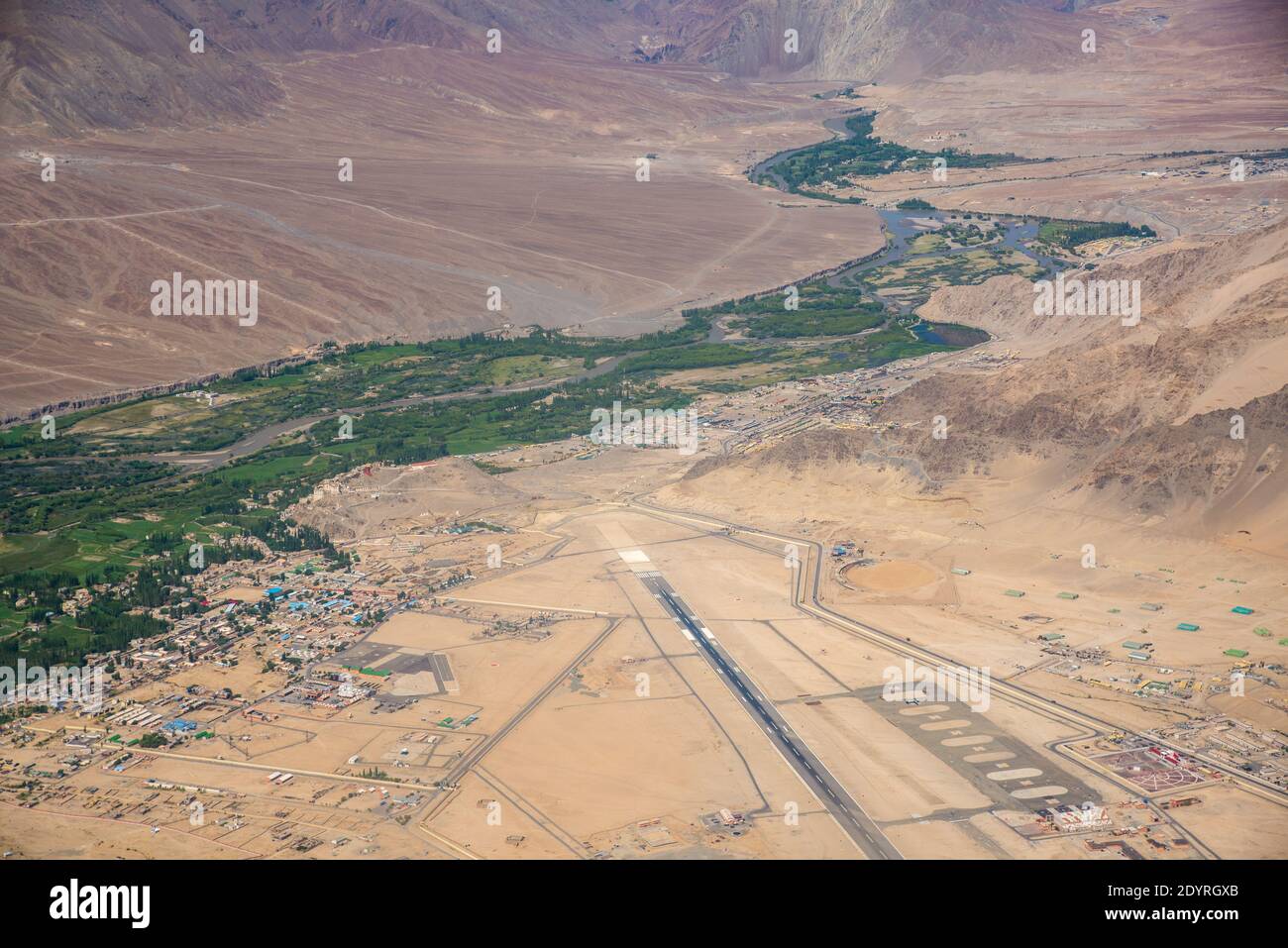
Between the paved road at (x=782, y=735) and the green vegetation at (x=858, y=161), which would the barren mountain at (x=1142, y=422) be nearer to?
the paved road at (x=782, y=735)

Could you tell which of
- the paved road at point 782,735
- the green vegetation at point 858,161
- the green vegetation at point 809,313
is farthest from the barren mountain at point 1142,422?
the green vegetation at point 858,161

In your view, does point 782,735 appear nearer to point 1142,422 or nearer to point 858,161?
point 1142,422

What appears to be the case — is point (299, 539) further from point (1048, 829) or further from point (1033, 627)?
point (1048, 829)

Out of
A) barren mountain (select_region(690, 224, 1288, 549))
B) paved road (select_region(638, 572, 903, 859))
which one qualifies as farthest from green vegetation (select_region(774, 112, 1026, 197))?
paved road (select_region(638, 572, 903, 859))

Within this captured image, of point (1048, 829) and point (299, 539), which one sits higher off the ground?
point (299, 539)

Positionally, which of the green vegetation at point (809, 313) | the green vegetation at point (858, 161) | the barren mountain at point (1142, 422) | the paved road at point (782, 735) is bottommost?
the paved road at point (782, 735)

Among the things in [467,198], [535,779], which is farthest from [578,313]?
[535,779]

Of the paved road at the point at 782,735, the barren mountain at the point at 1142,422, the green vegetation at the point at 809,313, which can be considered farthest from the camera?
the green vegetation at the point at 809,313

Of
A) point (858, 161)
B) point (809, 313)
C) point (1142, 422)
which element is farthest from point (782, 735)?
point (858, 161)
